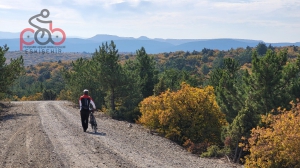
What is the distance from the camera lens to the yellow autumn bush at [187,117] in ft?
80.8

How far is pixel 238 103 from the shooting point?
79.2ft

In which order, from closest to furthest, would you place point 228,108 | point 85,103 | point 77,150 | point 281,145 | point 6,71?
point 77,150 → point 281,145 → point 85,103 → point 228,108 → point 6,71

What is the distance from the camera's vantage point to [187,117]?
82.3 feet

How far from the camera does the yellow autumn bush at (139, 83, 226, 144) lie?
969 inches

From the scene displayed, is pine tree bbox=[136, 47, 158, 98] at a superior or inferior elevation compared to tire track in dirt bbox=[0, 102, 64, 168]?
superior

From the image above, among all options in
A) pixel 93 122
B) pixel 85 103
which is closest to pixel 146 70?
pixel 93 122

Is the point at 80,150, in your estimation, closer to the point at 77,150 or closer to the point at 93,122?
the point at 77,150

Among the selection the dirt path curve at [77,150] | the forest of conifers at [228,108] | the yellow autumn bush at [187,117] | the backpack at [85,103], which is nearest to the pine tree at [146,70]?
the forest of conifers at [228,108]

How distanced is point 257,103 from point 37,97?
2228 inches

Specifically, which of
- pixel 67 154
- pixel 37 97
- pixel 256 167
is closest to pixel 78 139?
pixel 67 154

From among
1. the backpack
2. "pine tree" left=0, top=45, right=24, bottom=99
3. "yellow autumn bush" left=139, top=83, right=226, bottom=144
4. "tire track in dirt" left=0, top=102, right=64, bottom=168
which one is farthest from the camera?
"pine tree" left=0, top=45, right=24, bottom=99

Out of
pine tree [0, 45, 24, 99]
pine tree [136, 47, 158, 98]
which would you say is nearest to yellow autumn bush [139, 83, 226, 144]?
pine tree [0, 45, 24, 99]

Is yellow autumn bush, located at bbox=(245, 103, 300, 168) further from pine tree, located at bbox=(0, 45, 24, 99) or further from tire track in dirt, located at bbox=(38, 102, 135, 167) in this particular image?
pine tree, located at bbox=(0, 45, 24, 99)

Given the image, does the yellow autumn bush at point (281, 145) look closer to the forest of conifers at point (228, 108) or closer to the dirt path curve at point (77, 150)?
the forest of conifers at point (228, 108)
